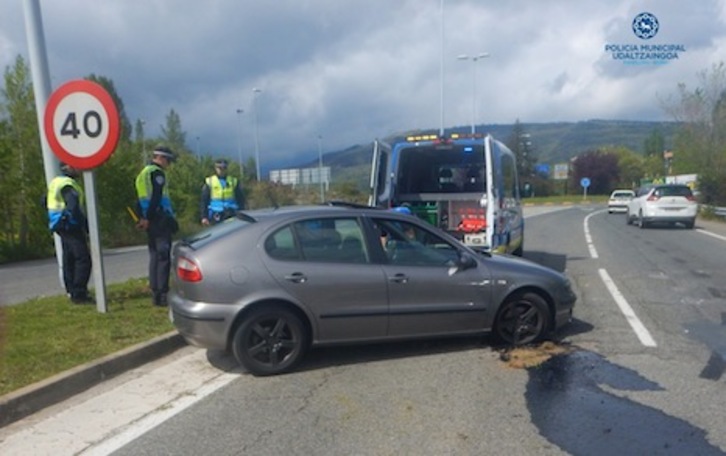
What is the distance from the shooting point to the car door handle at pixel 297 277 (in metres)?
4.97

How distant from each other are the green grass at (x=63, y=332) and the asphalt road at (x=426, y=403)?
0.42m

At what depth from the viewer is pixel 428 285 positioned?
539 cm

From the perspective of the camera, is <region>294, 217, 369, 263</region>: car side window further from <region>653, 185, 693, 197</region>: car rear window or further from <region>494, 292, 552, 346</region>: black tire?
<region>653, 185, 693, 197</region>: car rear window

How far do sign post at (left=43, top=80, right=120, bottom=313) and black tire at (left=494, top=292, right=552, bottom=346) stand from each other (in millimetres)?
4507

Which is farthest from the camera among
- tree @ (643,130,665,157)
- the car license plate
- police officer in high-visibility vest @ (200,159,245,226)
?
tree @ (643,130,665,157)

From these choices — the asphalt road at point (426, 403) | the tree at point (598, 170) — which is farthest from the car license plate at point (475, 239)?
the tree at point (598, 170)

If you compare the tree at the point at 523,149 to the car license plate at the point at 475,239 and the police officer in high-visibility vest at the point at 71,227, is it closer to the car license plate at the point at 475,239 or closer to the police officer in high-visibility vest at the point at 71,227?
the car license plate at the point at 475,239

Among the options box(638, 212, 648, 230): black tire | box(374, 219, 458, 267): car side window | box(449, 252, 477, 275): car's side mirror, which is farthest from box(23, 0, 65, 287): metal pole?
box(638, 212, 648, 230): black tire

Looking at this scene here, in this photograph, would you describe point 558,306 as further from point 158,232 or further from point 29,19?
point 29,19

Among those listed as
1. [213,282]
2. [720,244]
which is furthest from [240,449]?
[720,244]

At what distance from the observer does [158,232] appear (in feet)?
23.1

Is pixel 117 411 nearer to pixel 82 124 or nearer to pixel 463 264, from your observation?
pixel 463 264

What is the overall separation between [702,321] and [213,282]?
557cm

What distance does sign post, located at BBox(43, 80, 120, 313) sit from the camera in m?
6.14
